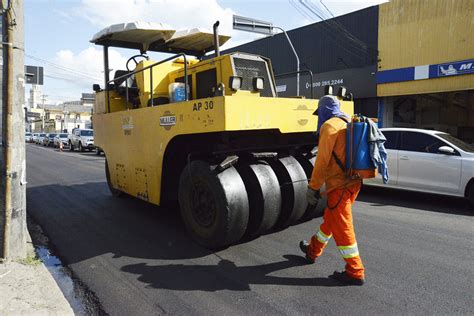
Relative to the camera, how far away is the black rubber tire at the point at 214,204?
14.7 feet

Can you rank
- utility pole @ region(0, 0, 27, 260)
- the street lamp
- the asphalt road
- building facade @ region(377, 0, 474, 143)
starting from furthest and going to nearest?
building facade @ region(377, 0, 474, 143), the street lamp, utility pole @ region(0, 0, 27, 260), the asphalt road

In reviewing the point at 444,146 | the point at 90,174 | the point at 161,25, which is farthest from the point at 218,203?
A: the point at 90,174

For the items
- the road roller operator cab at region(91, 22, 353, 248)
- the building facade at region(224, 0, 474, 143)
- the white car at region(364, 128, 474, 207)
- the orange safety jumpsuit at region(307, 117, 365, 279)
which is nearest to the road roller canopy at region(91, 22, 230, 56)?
the road roller operator cab at region(91, 22, 353, 248)

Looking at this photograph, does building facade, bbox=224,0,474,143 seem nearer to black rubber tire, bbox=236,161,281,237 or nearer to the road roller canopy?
the road roller canopy

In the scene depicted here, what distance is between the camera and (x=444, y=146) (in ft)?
24.6

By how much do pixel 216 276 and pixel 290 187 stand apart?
63.8 inches

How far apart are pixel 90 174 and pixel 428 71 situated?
13.2 meters

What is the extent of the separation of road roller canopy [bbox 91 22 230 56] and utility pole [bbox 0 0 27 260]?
2798 mm

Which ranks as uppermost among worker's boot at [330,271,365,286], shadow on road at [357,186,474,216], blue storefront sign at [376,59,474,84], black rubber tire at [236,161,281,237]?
blue storefront sign at [376,59,474,84]

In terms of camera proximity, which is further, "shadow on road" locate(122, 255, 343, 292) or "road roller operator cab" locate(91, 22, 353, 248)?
"road roller operator cab" locate(91, 22, 353, 248)

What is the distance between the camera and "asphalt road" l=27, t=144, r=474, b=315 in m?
3.40

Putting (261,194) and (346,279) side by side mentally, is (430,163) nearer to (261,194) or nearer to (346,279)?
(261,194)

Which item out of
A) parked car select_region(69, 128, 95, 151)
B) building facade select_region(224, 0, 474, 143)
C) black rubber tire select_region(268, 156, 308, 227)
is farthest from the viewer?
parked car select_region(69, 128, 95, 151)

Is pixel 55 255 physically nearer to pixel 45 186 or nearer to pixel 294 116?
pixel 294 116
